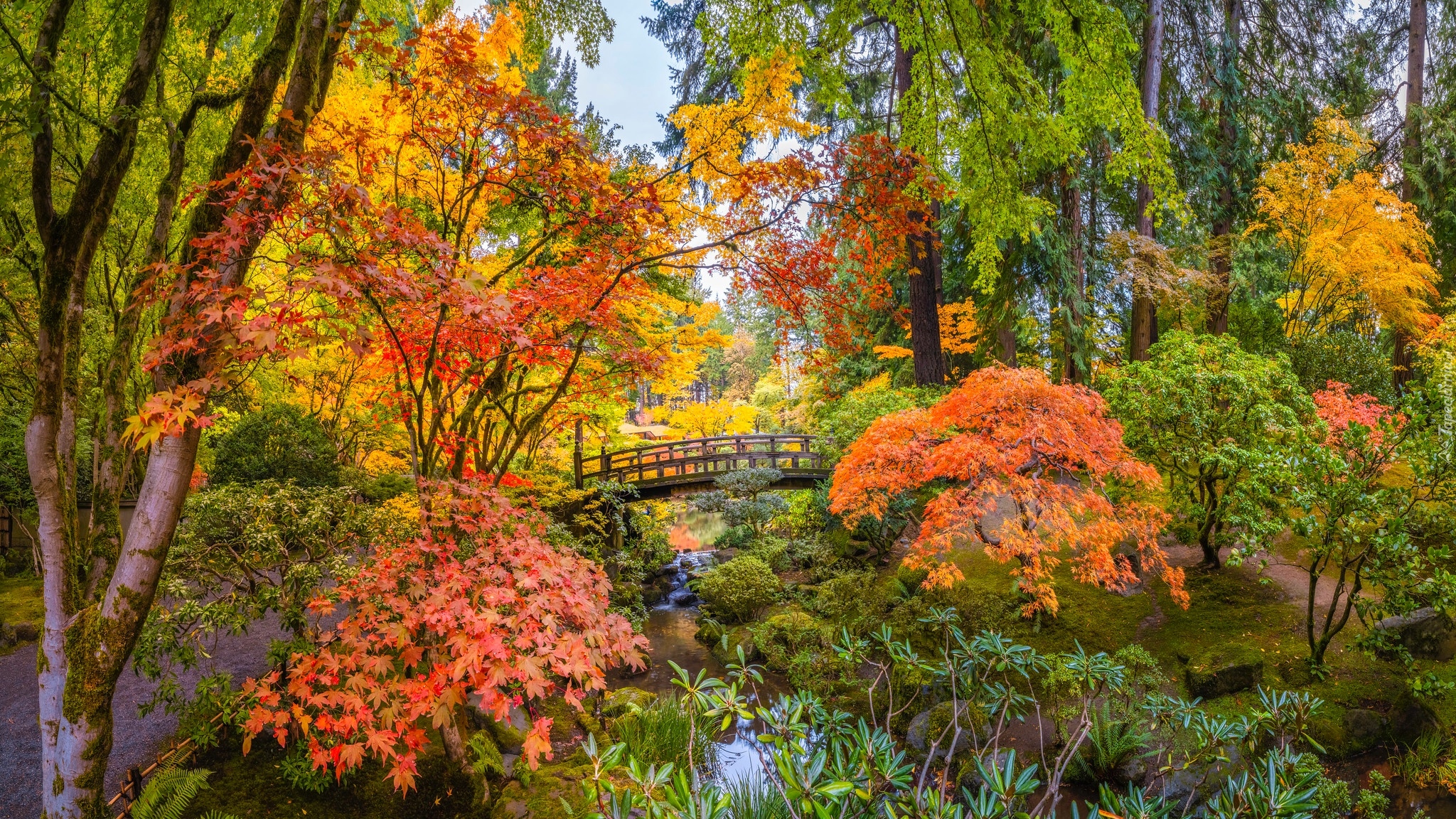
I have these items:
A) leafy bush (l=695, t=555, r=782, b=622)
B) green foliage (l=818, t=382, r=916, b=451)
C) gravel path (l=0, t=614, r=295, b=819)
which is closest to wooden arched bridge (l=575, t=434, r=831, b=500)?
green foliage (l=818, t=382, r=916, b=451)

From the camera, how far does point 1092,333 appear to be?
10375 mm

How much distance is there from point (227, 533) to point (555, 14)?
4542 millimetres

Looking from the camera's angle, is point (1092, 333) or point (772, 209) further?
point (1092, 333)

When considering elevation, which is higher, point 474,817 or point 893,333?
point 893,333

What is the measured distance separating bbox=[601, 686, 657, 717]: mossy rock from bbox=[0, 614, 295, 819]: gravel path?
10.3 ft

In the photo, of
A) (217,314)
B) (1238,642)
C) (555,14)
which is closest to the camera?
(217,314)

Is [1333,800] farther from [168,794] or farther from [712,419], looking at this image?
[712,419]

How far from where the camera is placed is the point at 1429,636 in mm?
4848

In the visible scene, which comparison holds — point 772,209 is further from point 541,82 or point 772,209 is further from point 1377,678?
point 541,82

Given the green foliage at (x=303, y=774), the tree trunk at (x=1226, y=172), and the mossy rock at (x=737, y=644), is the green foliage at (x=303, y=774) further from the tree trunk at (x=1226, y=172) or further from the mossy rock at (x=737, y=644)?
the tree trunk at (x=1226, y=172)

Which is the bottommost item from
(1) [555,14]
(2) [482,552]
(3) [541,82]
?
(2) [482,552]

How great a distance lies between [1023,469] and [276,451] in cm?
879

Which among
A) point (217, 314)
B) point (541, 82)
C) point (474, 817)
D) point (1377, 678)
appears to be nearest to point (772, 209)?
point (217, 314)

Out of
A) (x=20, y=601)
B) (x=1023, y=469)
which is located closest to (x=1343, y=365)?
(x=1023, y=469)
